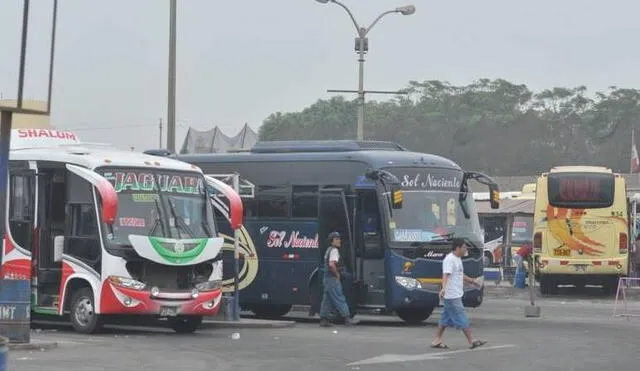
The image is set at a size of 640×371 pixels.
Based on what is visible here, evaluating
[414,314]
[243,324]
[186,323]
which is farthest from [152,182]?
[414,314]

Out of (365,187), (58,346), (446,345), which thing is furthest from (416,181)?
(58,346)

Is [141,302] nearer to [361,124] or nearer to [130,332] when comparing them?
[130,332]

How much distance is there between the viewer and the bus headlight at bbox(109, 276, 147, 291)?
63.7 ft

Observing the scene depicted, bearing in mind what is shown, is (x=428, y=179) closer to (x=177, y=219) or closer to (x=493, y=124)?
(x=177, y=219)

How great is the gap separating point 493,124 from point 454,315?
6072 centimetres

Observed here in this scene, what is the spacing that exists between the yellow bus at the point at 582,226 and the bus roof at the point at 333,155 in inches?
397

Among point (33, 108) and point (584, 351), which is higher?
point (33, 108)

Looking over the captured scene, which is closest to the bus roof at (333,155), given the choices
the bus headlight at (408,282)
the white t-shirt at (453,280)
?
the bus headlight at (408,282)

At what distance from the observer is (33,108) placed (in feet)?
38.5

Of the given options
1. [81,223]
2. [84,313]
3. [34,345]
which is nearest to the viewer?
[34,345]

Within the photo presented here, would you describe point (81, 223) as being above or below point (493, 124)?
below

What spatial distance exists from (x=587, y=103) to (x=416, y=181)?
6882cm

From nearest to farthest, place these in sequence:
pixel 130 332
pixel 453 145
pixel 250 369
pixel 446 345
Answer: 1. pixel 250 369
2. pixel 446 345
3. pixel 130 332
4. pixel 453 145

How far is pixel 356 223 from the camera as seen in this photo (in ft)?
76.3
